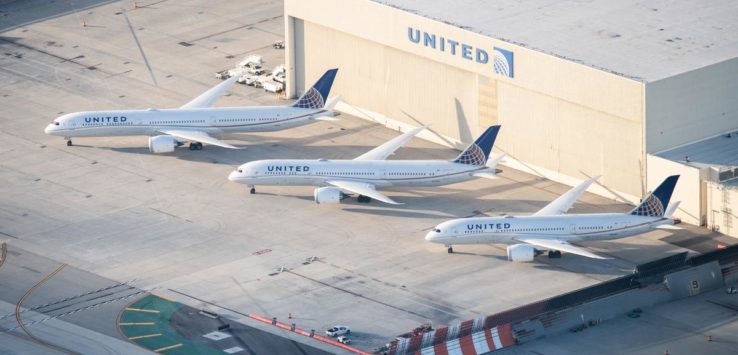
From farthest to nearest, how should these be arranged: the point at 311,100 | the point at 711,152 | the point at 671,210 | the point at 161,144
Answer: the point at 311,100 → the point at 161,144 → the point at 711,152 → the point at 671,210

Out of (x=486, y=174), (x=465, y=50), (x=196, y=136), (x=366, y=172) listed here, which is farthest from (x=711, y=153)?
(x=196, y=136)

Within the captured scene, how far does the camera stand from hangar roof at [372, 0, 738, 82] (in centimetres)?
14975

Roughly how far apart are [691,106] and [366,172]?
2864 centimetres

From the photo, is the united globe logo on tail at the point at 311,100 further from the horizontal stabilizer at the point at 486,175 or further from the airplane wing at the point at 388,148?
the horizontal stabilizer at the point at 486,175

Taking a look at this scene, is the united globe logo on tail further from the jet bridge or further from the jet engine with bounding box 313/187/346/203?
the jet bridge

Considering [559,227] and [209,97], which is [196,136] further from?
[559,227]

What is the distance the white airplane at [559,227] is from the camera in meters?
139

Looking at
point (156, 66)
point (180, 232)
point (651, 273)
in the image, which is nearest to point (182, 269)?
point (180, 232)

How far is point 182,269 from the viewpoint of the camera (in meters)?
140

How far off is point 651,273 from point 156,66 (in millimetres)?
Result: 72109

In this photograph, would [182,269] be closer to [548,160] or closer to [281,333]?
[281,333]

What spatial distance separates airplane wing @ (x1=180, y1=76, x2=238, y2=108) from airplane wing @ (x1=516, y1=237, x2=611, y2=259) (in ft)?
149

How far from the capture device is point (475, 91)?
160250 millimetres

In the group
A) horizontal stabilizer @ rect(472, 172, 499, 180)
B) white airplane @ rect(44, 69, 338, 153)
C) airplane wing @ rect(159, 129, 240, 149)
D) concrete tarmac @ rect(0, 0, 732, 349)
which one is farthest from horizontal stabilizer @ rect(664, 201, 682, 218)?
airplane wing @ rect(159, 129, 240, 149)
